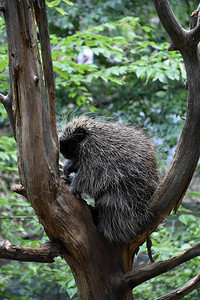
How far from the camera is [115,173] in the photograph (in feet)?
5.43

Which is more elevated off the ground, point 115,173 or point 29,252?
point 115,173

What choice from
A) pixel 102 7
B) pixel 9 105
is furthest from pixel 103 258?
pixel 102 7

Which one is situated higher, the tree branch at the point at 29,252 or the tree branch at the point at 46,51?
the tree branch at the point at 46,51

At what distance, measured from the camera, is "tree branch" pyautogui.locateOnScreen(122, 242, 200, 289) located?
1.42 meters

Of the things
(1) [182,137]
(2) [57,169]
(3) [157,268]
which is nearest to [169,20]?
(1) [182,137]

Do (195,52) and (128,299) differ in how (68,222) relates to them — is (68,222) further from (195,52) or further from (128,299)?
(195,52)

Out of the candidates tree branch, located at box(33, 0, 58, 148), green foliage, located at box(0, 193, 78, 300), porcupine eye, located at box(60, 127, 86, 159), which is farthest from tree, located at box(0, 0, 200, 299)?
green foliage, located at box(0, 193, 78, 300)

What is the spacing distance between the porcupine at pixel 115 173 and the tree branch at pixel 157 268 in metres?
0.15

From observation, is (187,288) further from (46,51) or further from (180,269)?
(180,269)

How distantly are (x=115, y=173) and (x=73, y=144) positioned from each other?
30 cm

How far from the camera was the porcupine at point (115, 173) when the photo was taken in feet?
5.29

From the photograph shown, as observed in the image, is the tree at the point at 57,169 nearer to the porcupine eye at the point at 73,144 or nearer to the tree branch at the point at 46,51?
the tree branch at the point at 46,51

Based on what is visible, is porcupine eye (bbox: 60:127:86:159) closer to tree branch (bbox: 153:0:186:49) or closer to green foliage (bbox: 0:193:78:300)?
green foliage (bbox: 0:193:78:300)

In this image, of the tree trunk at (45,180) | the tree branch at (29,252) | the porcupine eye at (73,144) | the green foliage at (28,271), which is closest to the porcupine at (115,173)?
the porcupine eye at (73,144)
